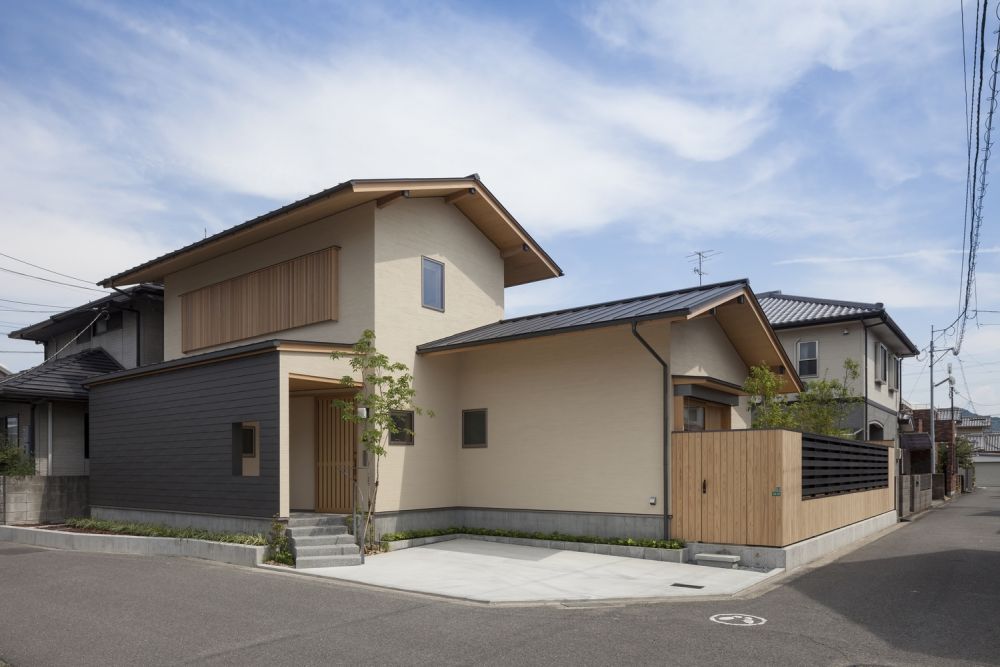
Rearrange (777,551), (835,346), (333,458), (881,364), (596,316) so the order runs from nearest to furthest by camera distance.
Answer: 1. (777,551)
2. (596,316)
3. (333,458)
4. (835,346)
5. (881,364)

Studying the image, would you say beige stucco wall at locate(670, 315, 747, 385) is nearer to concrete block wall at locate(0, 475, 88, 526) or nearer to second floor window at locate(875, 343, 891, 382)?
second floor window at locate(875, 343, 891, 382)

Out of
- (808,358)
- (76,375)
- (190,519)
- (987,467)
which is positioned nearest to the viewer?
(190,519)

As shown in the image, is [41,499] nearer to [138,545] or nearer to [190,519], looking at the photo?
[138,545]

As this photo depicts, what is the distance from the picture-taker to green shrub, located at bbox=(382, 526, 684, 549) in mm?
12562

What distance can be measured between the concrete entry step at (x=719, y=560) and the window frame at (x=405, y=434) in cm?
564

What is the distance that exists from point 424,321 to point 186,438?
505cm

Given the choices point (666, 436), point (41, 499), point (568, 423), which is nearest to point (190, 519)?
point (41, 499)

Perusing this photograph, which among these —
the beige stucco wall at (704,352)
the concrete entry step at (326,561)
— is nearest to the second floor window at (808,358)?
the beige stucco wall at (704,352)

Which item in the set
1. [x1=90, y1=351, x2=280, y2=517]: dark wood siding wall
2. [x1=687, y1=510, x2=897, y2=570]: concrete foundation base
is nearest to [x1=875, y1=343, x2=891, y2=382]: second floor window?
[x1=687, y1=510, x2=897, y2=570]: concrete foundation base

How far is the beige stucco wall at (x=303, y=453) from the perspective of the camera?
1545cm

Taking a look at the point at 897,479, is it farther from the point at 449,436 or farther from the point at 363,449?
the point at 363,449

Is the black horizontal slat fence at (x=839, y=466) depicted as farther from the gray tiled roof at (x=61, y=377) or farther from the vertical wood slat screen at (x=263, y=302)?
the gray tiled roof at (x=61, y=377)

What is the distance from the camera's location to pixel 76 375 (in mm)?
19578

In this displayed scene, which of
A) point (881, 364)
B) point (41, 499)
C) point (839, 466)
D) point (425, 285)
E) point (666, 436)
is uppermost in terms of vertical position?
point (425, 285)
